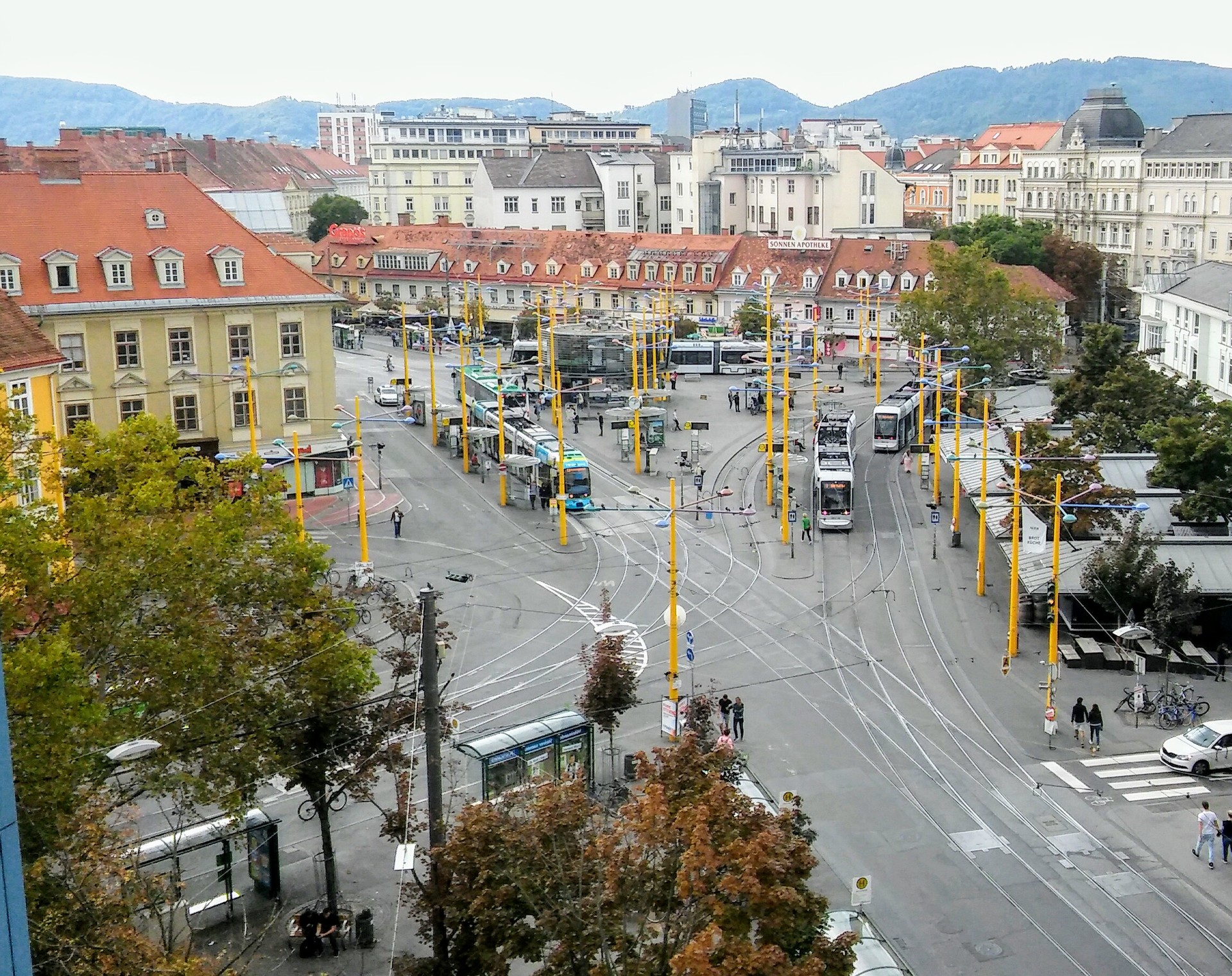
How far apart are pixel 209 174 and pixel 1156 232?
84.0 meters

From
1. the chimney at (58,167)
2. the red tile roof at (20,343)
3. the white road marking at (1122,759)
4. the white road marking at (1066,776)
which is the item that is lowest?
the white road marking at (1122,759)

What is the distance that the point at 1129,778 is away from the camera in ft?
110

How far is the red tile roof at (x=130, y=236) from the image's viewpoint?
5822cm

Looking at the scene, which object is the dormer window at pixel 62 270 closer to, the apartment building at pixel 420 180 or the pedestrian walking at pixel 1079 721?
the pedestrian walking at pixel 1079 721

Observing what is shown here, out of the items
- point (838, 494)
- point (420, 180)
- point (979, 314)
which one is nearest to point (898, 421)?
point (979, 314)

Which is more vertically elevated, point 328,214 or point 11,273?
point 328,214

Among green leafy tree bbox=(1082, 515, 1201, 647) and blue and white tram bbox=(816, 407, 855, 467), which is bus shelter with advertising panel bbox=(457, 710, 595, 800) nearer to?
green leafy tree bbox=(1082, 515, 1201, 647)

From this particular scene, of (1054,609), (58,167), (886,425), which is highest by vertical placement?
(58,167)

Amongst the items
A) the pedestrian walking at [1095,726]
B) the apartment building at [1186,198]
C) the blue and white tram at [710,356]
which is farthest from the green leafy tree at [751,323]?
the pedestrian walking at [1095,726]

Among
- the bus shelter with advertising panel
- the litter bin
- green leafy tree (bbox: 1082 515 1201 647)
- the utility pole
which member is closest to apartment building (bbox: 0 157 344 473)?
the bus shelter with advertising panel

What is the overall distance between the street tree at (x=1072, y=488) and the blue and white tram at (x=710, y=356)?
4430 centimetres

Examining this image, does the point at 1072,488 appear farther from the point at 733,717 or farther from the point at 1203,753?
the point at 733,717

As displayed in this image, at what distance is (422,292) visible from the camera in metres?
126

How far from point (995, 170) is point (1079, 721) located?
136m
